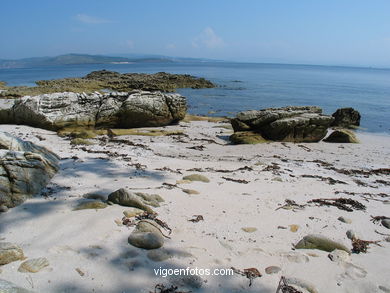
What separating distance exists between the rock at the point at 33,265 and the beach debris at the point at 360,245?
3668mm

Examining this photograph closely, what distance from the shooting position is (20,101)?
12336mm

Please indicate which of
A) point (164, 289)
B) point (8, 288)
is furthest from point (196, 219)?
point (8, 288)

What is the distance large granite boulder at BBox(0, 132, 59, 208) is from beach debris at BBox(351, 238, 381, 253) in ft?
14.8

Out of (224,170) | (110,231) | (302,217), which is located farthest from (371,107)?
(110,231)

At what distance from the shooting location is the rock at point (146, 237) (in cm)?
366

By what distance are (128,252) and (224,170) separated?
459 centimetres

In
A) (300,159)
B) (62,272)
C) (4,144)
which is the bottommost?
(300,159)

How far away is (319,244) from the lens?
409 cm

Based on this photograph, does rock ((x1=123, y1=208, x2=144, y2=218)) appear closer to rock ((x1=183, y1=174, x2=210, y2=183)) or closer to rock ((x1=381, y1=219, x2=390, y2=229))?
rock ((x1=183, y1=174, x2=210, y2=183))

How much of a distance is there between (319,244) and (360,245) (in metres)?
0.62

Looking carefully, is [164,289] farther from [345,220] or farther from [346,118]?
[346,118]

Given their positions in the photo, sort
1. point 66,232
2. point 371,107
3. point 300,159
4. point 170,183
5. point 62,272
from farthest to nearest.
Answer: point 371,107, point 300,159, point 170,183, point 66,232, point 62,272

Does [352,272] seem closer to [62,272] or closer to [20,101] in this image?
[62,272]

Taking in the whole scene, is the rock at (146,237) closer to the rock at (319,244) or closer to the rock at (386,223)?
the rock at (319,244)
